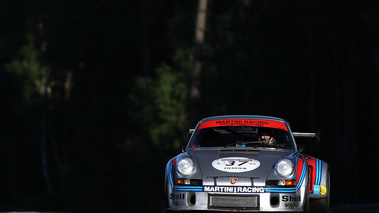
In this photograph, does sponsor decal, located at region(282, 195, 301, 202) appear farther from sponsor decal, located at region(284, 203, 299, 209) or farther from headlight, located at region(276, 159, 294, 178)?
headlight, located at region(276, 159, 294, 178)

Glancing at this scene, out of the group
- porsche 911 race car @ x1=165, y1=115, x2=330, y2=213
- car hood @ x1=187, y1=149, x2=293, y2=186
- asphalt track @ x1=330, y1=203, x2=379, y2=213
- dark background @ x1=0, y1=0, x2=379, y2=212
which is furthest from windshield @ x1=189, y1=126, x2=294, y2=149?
dark background @ x1=0, y1=0, x2=379, y2=212

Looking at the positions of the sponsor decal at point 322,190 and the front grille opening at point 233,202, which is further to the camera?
the sponsor decal at point 322,190

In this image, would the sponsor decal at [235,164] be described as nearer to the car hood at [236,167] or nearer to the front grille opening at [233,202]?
the car hood at [236,167]

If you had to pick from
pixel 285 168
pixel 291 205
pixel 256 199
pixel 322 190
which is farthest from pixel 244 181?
pixel 322 190

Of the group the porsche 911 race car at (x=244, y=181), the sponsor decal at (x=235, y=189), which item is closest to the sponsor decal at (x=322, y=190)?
the porsche 911 race car at (x=244, y=181)

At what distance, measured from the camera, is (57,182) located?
68250 mm

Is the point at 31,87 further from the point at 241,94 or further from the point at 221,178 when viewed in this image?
the point at 221,178

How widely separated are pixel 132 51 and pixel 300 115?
66.7 ft

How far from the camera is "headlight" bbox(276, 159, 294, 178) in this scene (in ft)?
31.8

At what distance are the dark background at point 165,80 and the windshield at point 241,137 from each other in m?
17.3

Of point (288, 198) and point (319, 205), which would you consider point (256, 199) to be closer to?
point (288, 198)

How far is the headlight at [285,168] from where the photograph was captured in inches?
381

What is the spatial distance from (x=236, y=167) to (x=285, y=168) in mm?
580

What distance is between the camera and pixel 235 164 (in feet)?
32.2
